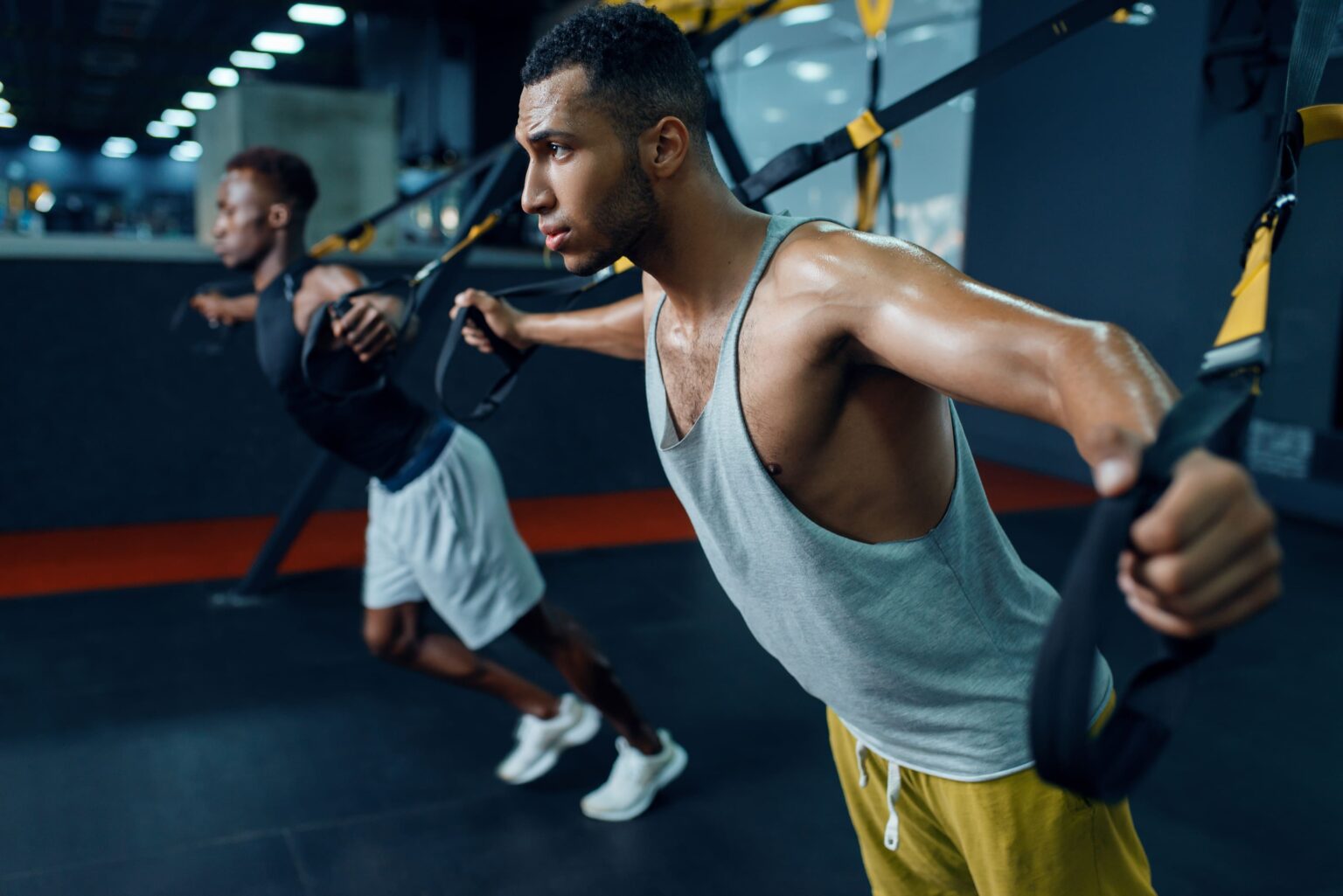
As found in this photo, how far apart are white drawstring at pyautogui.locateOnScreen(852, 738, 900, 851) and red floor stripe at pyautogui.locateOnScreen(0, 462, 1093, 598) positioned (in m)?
3.33

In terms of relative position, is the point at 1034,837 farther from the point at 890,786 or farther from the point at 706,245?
the point at 706,245

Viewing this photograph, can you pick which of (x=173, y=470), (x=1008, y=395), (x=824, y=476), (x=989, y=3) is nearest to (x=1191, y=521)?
(x=1008, y=395)

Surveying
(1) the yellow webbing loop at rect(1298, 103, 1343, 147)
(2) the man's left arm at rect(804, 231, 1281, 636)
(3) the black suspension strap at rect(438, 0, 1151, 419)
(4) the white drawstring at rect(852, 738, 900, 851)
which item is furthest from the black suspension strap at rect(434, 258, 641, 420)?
(1) the yellow webbing loop at rect(1298, 103, 1343, 147)

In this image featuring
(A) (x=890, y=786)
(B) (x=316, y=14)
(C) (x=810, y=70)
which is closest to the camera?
(A) (x=890, y=786)

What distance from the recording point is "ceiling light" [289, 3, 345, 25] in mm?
11203

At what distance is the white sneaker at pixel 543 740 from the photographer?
251 cm

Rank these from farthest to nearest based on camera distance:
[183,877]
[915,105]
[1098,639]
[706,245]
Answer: [183,877], [915,105], [706,245], [1098,639]

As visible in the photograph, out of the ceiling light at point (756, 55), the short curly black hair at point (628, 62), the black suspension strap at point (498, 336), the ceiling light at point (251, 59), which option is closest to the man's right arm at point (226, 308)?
the black suspension strap at point (498, 336)

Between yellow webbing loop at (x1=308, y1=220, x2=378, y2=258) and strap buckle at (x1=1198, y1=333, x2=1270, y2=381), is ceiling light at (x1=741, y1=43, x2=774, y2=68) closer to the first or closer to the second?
yellow webbing loop at (x1=308, y1=220, x2=378, y2=258)

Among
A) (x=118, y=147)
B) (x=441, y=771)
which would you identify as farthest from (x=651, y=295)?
(x=118, y=147)

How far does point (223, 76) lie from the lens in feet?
53.6

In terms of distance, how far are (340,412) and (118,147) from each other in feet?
95.4

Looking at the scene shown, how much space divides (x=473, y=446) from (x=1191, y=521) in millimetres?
2164

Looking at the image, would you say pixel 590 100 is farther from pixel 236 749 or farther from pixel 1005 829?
pixel 236 749
